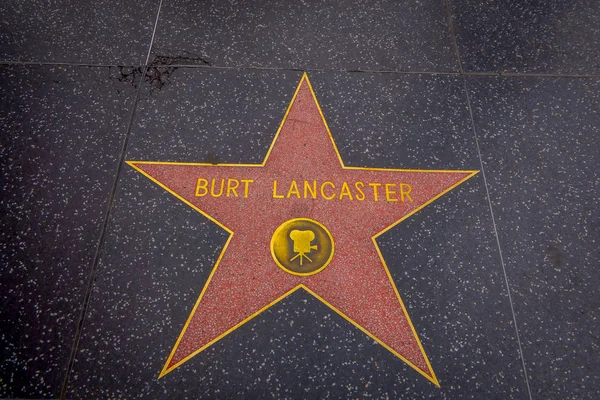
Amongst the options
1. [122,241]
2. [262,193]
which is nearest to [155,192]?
[122,241]

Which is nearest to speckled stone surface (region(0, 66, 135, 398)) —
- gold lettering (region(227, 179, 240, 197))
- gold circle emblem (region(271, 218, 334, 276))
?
gold lettering (region(227, 179, 240, 197))

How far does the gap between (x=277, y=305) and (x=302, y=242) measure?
0.26 m

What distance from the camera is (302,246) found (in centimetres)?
163

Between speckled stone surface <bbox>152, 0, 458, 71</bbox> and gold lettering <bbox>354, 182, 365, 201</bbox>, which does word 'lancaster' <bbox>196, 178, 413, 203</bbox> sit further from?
speckled stone surface <bbox>152, 0, 458, 71</bbox>

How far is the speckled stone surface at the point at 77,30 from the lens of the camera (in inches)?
80.6

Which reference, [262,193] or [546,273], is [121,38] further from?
[546,273]

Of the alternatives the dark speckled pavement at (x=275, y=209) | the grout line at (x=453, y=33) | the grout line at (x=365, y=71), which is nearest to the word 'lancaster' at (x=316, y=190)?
the dark speckled pavement at (x=275, y=209)

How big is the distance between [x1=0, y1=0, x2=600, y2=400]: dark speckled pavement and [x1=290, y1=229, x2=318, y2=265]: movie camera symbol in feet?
0.55

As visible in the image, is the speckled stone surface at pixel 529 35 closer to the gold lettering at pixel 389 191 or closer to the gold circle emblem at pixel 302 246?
the gold lettering at pixel 389 191

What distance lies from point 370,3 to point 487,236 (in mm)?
1399

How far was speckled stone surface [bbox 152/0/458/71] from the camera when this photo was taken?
6.80ft

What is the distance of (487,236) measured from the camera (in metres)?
1.70

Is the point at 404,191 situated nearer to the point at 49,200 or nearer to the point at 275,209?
the point at 275,209

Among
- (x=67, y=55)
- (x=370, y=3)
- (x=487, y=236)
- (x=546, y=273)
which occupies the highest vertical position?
(x=370, y=3)
